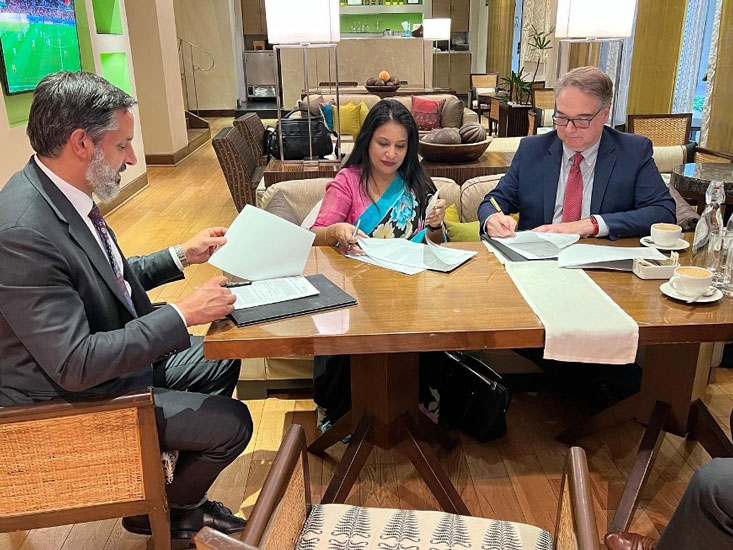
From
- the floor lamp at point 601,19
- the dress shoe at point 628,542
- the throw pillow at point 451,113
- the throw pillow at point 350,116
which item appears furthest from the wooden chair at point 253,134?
the dress shoe at point 628,542

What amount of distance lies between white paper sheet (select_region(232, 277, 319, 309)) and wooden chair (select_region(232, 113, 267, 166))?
3.79 m

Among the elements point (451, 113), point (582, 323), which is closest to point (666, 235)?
point (582, 323)

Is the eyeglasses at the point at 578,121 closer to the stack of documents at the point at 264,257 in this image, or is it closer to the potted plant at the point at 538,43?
the stack of documents at the point at 264,257

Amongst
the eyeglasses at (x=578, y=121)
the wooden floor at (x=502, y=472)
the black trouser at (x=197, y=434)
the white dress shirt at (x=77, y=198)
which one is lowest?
the wooden floor at (x=502, y=472)

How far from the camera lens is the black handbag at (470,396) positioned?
2.28 meters

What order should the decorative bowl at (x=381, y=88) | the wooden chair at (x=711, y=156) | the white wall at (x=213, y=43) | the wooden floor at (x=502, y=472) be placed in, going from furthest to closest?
the white wall at (x=213, y=43)
the decorative bowl at (x=381, y=88)
the wooden chair at (x=711, y=156)
the wooden floor at (x=502, y=472)

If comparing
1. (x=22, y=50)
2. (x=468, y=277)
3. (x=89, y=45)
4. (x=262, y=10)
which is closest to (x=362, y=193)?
(x=468, y=277)

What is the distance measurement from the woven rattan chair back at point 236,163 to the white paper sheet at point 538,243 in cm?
295

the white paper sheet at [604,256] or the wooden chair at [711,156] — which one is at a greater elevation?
the white paper sheet at [604,256]

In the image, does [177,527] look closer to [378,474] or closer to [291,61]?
[378,474]

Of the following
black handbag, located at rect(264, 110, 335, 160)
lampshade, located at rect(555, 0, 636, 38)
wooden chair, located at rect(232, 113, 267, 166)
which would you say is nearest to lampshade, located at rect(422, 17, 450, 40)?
wooden chair, located at rect(232, 113, 267, 166)

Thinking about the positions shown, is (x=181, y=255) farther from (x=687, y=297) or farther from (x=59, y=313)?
(x=687, y=297)

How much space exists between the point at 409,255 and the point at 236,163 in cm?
303

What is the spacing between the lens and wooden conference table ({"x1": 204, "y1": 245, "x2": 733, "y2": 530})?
146 centimetres
